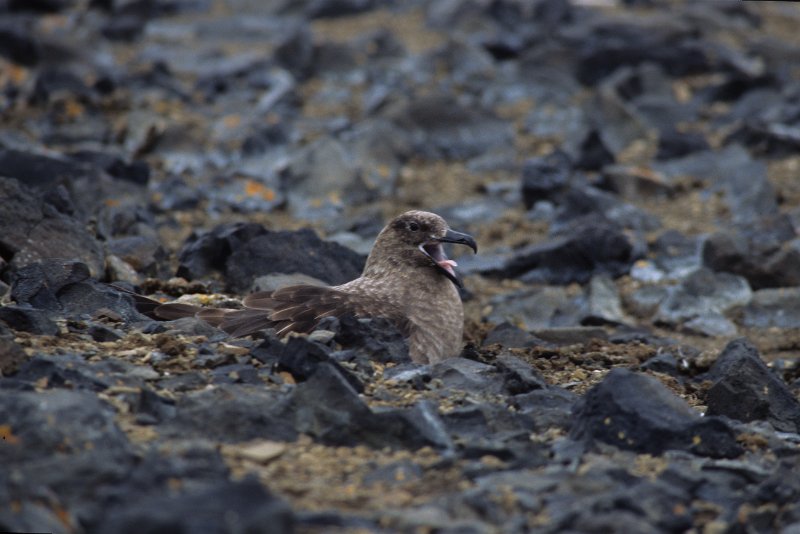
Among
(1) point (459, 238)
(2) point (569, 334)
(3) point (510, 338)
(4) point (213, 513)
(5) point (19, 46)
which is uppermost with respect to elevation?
(5) point (19, 46)

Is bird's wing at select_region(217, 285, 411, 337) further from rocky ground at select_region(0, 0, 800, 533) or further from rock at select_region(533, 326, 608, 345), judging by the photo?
rock at select_region(533, 326, 608, 345)

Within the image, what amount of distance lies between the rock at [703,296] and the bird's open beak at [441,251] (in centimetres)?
228

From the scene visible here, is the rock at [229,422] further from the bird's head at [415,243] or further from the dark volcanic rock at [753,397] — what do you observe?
the bird's head at [415,243]

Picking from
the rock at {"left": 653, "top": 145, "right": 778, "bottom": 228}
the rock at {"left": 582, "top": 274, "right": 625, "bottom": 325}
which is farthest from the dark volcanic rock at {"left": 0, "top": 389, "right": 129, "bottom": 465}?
the rock at {"left": 653, "top": 145, "right": 778, "bottom": 228}

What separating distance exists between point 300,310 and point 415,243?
4.14ft

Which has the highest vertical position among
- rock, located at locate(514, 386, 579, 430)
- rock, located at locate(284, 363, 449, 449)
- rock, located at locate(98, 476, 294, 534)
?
rock, located at locate(98, 476, 294, 534)

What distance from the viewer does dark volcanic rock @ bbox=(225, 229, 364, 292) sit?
8.59m

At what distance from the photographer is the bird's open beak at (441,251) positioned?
7828 millimetres

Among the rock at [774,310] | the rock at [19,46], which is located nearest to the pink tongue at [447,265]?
the rock at [774,310]

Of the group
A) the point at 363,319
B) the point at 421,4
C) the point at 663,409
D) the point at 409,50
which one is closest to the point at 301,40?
the point at 409,50

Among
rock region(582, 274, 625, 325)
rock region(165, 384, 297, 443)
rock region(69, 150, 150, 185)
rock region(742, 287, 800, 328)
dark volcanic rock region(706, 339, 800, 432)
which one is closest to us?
rock region(165, 384, 297, 443)

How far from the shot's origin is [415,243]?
26.3ft

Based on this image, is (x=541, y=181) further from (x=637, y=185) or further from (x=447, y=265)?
(x=447, y=265)

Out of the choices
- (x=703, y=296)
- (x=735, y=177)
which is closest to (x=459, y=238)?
(x=703, y=296)
